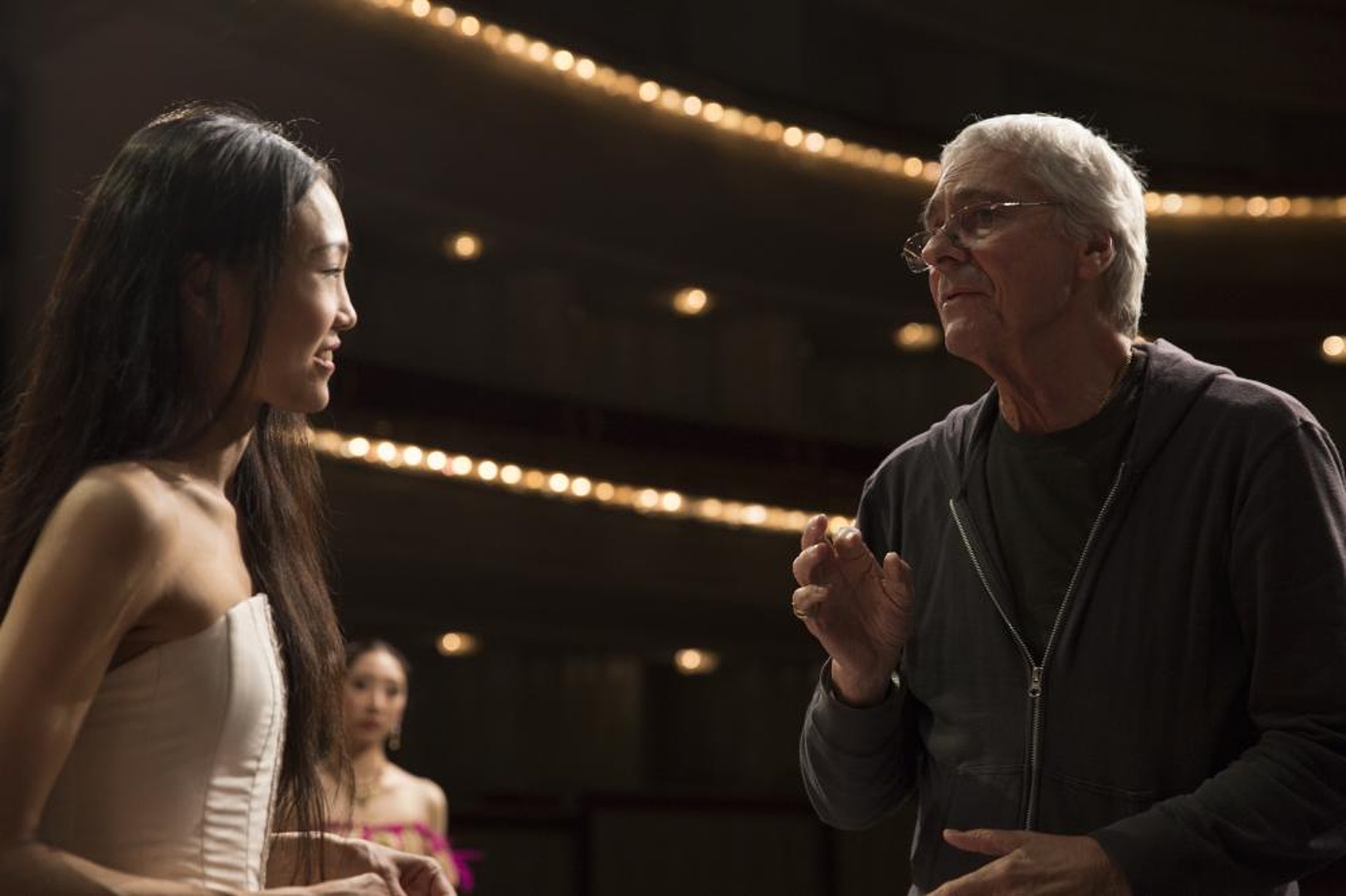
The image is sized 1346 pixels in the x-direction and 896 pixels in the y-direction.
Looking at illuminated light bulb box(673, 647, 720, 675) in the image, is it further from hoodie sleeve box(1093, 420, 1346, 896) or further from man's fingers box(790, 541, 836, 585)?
hoodie sleeve box(1093, 420, 1346, 896)

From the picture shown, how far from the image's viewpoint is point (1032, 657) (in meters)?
2.32

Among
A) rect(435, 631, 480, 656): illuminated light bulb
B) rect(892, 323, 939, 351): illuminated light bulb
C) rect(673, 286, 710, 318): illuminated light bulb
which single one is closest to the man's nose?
rect(435, 631, 480, 656): illuminated light bulb

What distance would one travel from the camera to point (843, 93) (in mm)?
16359

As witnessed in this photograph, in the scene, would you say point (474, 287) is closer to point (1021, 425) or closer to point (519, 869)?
point (519, 869)

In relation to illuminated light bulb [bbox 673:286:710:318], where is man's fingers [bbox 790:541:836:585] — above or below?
below

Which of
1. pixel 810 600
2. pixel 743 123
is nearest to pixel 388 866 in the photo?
pixel 810 600

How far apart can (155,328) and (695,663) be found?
44.3ft

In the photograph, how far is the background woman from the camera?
721 centimetres

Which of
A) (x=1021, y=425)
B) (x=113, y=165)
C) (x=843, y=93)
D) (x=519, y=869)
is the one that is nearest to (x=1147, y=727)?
(x=1021, y=425)

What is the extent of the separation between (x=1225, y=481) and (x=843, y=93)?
47.8ft

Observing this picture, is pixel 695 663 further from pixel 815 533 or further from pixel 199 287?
pixel 199 287

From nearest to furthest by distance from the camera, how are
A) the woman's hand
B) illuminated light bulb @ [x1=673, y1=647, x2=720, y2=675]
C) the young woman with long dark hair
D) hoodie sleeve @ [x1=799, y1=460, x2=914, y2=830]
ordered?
the young woman with long dark hair
the woman's hand
hoodie sleeve @ [x1=799, y1=460, x2=914, y2=830]
illuminated light bulb @ [x1=673, y1=647, x2=720, y2=675]

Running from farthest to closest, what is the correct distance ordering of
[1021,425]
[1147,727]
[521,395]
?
[521,395] < [1021,425] < [1147,727]

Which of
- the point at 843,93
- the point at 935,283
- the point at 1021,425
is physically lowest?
the point at 1021,425
